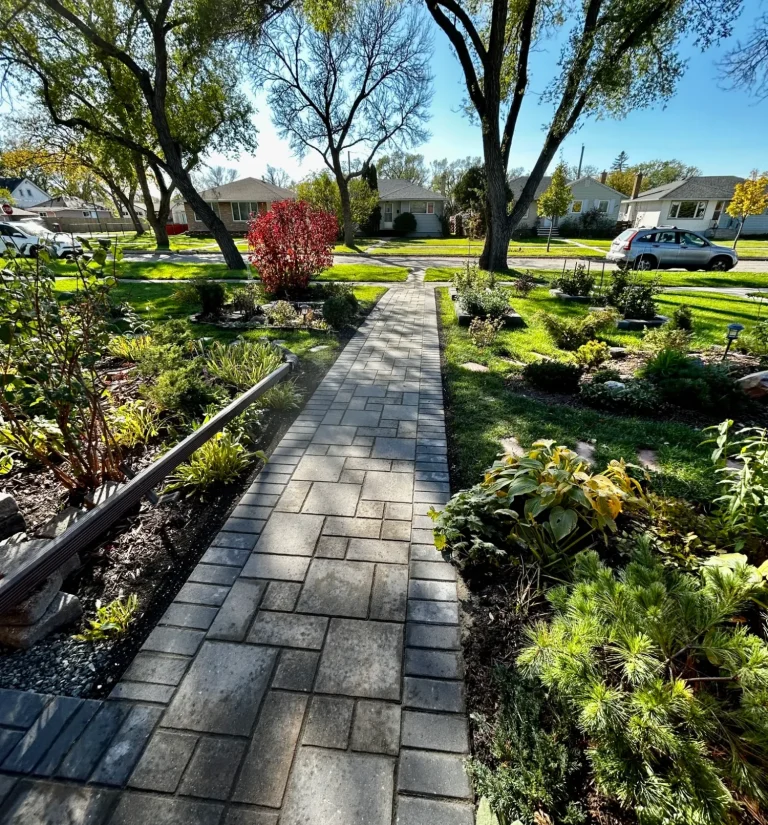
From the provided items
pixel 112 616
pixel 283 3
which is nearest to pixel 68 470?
pixel 112 616

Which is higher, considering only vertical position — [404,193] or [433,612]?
[404,193]

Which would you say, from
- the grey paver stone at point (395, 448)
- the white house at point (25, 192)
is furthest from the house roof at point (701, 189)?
the white house at point (25, 192)

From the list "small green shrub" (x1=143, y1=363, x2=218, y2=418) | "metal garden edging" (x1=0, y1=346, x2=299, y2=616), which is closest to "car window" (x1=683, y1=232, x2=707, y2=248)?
"small green shrub" (x1=143, y1=363, x2=218, y2=418)

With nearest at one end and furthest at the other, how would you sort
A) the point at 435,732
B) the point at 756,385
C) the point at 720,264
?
the point at 435,732 < the point at 756,385 < the point at 720,264

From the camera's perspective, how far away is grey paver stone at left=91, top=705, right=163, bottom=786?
4.89ft

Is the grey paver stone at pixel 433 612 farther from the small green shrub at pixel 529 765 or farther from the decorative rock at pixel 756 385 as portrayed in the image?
the decorative rock at pixel 756 385

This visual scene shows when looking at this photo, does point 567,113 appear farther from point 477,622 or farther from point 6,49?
point 6,49

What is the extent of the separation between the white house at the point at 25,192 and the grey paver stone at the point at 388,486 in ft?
218

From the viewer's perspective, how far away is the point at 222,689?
1.75 m

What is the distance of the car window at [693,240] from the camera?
14.8 metres

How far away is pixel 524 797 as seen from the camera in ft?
4.45

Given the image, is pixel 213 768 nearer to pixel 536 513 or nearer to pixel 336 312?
pixel 536 513

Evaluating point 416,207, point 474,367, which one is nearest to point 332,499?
point 474,367

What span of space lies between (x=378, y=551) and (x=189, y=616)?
108 centimetres
